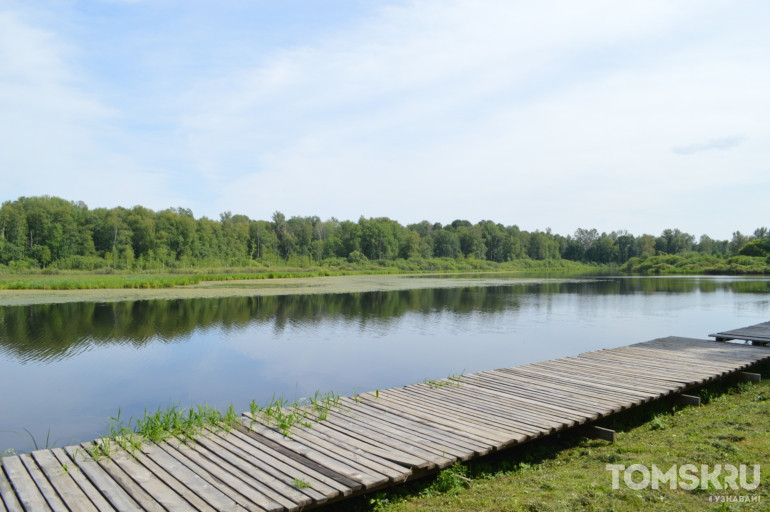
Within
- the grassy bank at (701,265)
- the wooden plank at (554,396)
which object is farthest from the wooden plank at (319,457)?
the grassy bank at (701,265)

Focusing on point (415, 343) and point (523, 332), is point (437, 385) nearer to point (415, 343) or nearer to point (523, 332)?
point (415, 343)

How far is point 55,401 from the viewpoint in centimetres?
898

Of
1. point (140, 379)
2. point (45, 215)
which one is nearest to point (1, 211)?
point (45, 215)

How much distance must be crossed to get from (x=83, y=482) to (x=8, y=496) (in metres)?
0.46

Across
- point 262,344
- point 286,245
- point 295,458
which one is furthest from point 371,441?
point 286,245

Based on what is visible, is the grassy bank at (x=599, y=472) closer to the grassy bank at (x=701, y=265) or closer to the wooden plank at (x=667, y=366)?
the wooden plank at (x=667, y=366)

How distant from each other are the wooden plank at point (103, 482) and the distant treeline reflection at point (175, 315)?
935cm

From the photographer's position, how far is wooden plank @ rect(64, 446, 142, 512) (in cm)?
354

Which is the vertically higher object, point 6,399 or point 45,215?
point 45,215

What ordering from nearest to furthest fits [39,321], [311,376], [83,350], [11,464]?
1. [11,464]
2. [311,376]
3. [83,350]
4. [39,321]

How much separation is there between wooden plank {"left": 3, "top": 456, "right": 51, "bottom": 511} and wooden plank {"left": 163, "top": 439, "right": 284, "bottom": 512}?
1024mm

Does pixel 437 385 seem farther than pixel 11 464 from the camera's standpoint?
Yes

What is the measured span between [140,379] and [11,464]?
21.7 ft

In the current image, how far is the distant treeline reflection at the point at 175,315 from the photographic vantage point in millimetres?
14484
